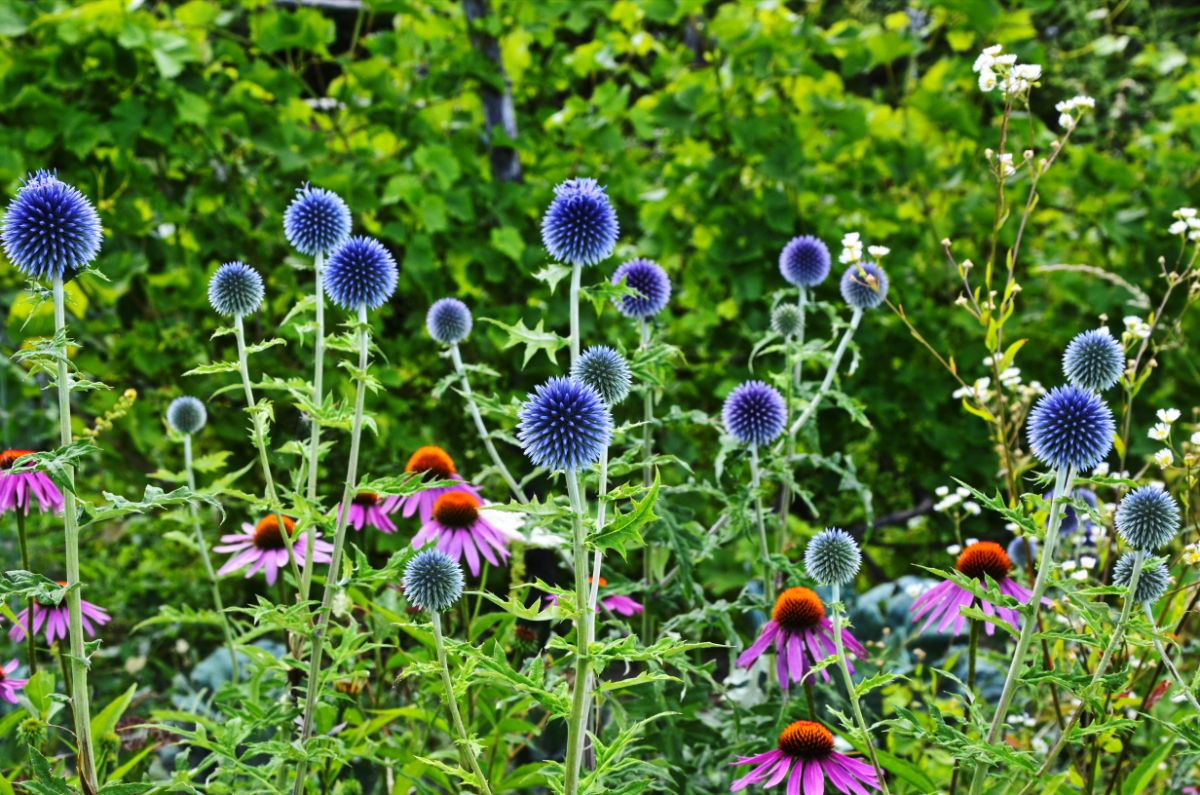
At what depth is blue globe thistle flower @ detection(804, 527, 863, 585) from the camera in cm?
196

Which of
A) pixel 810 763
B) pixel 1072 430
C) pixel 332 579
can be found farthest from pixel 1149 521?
pixel 332 579

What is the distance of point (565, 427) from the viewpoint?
167 centimetres

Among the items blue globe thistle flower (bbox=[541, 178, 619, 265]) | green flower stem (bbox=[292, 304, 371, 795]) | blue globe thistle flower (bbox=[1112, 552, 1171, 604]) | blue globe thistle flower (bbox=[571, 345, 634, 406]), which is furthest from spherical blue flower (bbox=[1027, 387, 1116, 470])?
green flower stem (bbox=[292, 304, 371, 795])

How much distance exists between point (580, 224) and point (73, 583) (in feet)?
3.37

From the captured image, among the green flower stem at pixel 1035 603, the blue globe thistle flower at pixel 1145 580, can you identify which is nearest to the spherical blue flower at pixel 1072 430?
the green flower stem at pixel 1035 603

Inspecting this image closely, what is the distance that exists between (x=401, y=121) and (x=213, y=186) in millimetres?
725

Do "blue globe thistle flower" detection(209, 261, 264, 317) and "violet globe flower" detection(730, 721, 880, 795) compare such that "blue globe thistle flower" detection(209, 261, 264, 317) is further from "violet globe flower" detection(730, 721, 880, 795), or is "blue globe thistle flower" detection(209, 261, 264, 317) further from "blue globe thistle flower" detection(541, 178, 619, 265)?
"violet globe flower" detection(730, 721, 880, 795)

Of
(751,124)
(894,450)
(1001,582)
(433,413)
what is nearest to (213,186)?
(433,413)

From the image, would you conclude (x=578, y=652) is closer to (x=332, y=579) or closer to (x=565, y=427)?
(x=565, y=427)

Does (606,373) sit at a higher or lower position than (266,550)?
higher

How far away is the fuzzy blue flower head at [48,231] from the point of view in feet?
5.81

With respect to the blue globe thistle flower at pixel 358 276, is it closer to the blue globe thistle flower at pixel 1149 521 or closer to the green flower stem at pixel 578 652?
the green flower stem at pixel 578 652

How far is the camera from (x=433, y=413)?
411 cm

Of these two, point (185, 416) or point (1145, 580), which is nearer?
point (1145, 580)
